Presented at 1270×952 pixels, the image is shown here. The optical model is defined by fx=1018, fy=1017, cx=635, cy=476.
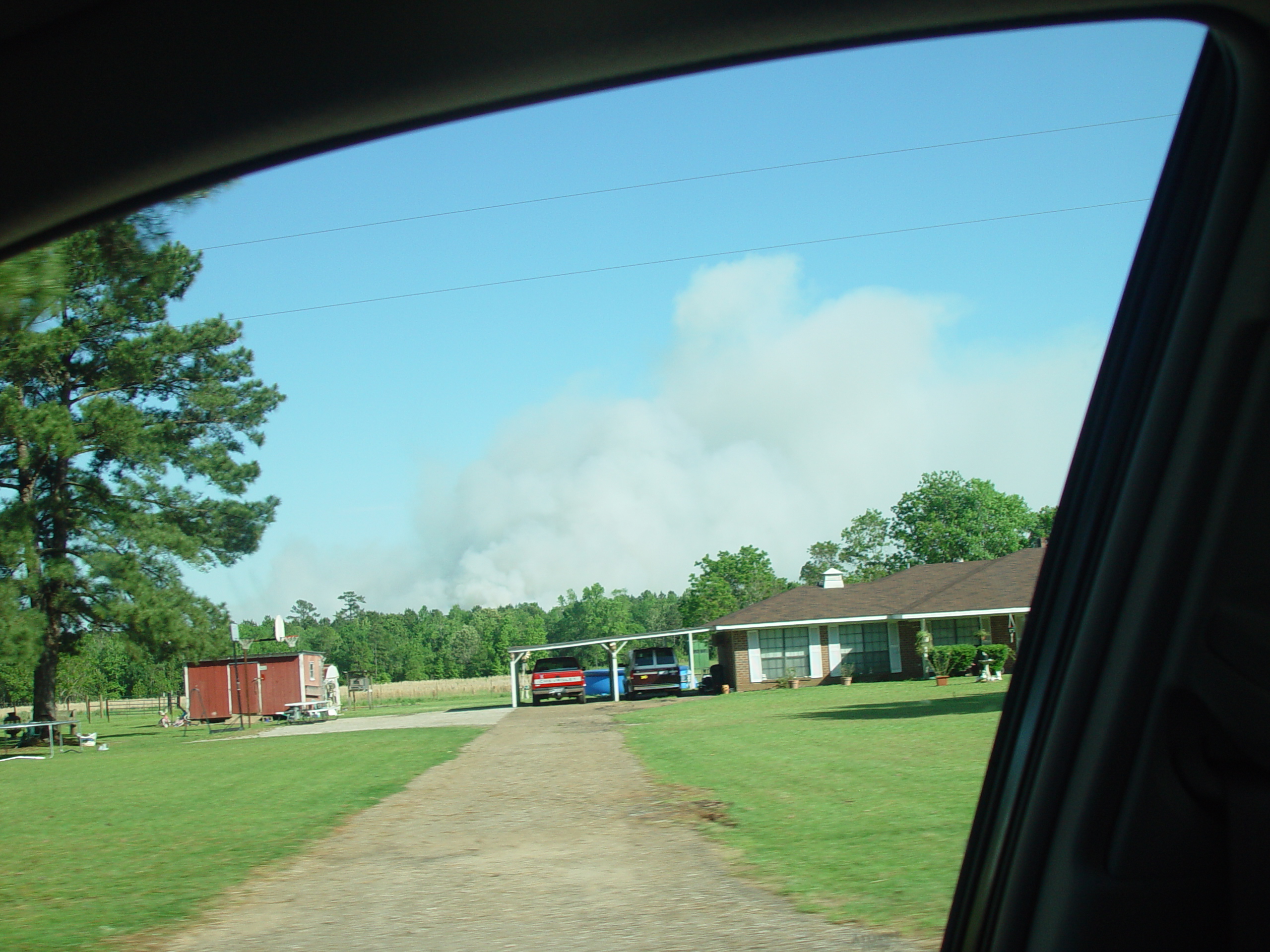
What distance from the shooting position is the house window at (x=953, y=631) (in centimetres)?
3041

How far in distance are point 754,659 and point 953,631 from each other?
8.41m

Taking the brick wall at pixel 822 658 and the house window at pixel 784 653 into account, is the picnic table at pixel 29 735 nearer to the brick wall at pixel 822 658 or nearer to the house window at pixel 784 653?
the brick wall at pixel 822 658

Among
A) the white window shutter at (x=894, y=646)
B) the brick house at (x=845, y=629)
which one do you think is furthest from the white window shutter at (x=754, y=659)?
the white window shutter at (x=894, y=646)

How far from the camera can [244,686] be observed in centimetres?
3791

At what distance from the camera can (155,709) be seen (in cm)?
6712

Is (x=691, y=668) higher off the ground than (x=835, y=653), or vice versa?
(x=835, y=653)

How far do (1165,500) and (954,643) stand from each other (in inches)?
1217

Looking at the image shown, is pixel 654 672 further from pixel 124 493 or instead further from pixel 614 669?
pixel 124 493

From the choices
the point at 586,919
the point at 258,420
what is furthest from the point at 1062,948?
the point at 258,420

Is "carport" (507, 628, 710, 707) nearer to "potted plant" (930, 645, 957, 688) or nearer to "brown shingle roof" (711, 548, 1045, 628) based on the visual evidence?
"brown shingle roof" (711, 548, 1045, 628)

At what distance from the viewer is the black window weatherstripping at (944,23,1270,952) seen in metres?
1.75

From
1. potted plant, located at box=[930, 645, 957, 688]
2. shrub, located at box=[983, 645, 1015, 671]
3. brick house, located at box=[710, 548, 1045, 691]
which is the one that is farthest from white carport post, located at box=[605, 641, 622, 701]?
shrub, located at box=[983, 645, 1015, 671]

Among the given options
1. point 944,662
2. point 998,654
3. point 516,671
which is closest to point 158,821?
point 998,654

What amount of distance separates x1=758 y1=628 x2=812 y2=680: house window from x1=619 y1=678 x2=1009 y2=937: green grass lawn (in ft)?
50.1
